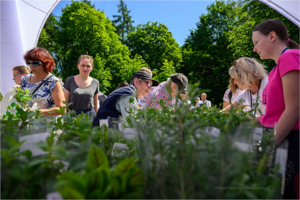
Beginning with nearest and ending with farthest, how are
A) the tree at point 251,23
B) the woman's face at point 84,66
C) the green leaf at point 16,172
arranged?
the green leaf at point 16,172 → the woman's face at point 84,66 → the tree at point 251,23

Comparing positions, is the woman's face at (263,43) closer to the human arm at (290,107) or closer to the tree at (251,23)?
the human arm at (290,107)

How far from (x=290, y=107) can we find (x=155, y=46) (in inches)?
1008

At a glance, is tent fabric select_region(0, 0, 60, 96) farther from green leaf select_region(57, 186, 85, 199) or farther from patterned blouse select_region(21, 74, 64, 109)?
green leaf select_region(57, 186, 85, 199)

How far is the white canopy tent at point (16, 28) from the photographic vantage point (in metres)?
5.06

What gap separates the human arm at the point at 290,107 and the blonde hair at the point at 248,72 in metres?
1.22

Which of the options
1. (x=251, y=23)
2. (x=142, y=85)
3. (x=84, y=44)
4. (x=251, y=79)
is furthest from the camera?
(x=84, y=44)

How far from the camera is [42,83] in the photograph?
262 cm

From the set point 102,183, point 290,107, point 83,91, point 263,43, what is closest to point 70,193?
point 102,183

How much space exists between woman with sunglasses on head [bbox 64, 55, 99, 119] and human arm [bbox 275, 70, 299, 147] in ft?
9.60

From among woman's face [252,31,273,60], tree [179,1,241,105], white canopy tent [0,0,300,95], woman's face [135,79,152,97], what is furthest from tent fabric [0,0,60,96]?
tree [179,1,241,105]

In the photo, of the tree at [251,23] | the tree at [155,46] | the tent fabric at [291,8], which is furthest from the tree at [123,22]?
the tent fabric at [291,8]

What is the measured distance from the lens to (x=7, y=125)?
1.00 m

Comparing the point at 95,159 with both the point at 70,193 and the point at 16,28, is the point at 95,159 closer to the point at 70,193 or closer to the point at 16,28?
the point at 70,193

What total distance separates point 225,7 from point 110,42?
1204 cm
